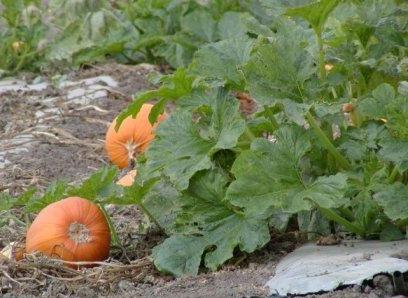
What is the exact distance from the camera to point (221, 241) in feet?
12.0

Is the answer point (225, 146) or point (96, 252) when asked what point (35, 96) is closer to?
point (96, 252)

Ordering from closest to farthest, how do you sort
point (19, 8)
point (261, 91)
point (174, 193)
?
1. point (261, 91)
2. point (174, 193)
3. point (19, 8)

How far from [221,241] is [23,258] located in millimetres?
807

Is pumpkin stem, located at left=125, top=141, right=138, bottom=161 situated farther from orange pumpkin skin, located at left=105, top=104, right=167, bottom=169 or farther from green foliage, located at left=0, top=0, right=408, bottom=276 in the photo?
green foliage, located at left=0, top=0, right=408, bottom=276

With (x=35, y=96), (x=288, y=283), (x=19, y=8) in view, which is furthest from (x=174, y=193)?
(x=19, y=8)

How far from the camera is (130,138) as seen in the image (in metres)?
5.29

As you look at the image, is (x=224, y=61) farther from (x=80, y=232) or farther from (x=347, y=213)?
(x=80, y=232)

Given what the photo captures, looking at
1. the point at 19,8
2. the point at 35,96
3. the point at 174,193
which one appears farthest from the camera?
the point at 19,8

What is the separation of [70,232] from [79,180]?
1.37 meters

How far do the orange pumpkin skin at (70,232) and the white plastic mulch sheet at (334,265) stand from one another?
2.43ft

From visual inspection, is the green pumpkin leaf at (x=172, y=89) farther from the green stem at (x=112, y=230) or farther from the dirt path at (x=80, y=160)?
the dirt path at (x=80, y=160)

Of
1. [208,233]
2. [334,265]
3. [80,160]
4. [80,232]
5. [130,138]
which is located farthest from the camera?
[80,160]

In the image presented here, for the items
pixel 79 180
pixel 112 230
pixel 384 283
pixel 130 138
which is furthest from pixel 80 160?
pixel 384 283

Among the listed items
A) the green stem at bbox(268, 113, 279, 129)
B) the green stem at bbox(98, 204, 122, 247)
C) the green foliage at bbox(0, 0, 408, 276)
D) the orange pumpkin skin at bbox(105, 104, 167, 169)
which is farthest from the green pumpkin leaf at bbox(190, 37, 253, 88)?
the orange pumpkin skin at bbox(105, 104, 167, 169)
